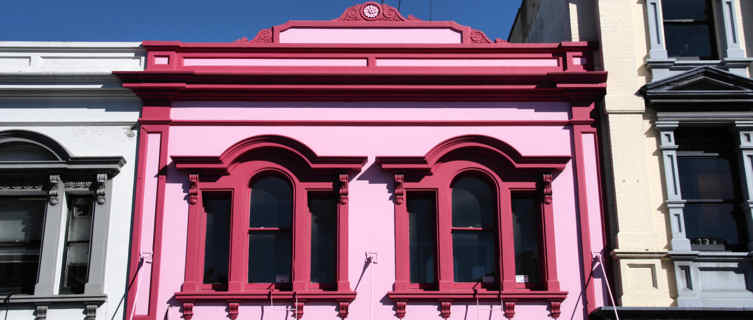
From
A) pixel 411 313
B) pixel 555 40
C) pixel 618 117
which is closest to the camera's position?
pixel 411 313

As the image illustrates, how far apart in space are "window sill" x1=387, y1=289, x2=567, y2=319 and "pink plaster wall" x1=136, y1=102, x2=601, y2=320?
11 cm

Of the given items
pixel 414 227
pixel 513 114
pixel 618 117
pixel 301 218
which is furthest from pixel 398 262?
pixel 618 117

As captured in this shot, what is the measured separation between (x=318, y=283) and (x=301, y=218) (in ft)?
3.63

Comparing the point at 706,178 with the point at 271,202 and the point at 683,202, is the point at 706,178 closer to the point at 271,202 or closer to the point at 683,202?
the point at 683,202

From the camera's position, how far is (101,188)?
13.3 metres

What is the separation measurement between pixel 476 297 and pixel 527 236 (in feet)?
4.95

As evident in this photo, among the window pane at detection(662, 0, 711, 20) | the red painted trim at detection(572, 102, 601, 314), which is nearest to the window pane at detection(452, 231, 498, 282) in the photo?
the red painted trim at detection(572, 102, 601, 314)

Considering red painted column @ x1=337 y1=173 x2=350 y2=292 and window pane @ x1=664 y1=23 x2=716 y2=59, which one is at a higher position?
window pane @ x1=664 y1=23 x2=716 y2=59

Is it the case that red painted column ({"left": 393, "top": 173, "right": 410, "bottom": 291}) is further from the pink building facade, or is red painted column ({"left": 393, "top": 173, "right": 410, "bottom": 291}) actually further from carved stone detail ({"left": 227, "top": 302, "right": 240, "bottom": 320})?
carved stone detail ({"left": 227, "top": 302, "right": 240, "bottom": 320})

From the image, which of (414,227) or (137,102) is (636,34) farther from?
(137,102)

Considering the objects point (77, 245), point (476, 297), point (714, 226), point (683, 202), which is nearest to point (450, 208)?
point (476, 297)

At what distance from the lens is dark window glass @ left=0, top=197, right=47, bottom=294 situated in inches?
516

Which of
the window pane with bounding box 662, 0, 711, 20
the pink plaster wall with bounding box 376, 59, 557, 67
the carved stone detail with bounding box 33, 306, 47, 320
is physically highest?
the window pane with bounding box 662, 0, 711, 20

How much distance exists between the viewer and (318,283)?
13.2m
